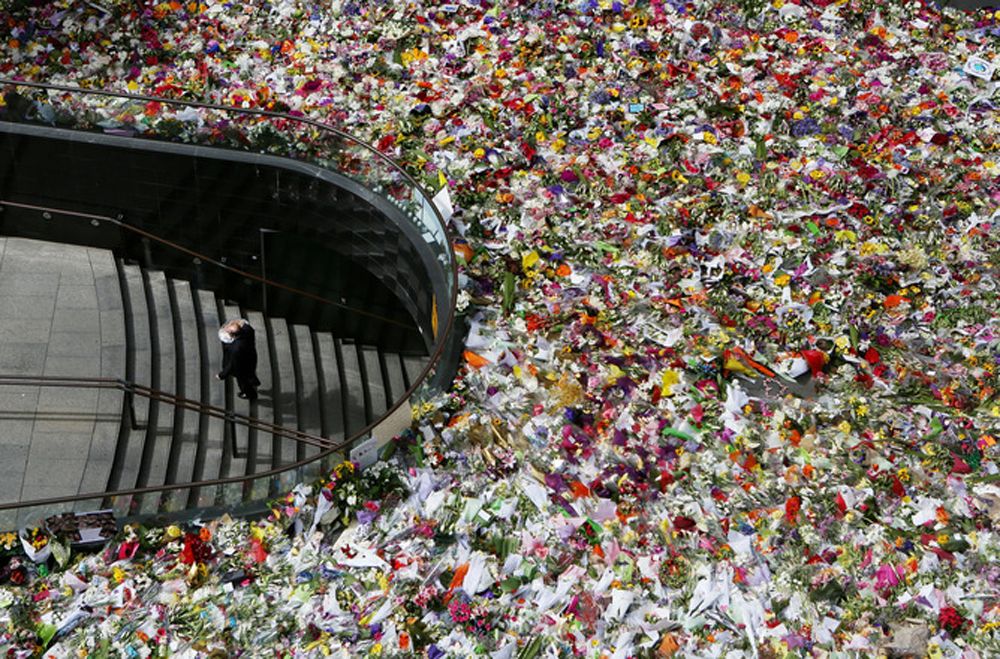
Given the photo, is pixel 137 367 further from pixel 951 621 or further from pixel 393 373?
pixel 951 621

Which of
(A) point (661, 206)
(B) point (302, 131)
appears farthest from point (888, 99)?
(B) point (302, 131)

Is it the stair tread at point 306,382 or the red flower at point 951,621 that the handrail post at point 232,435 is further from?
the red flower at point 951,621

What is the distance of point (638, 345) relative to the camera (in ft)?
27.3

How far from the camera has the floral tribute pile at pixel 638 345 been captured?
675cm

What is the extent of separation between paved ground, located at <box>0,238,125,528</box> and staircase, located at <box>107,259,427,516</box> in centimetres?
17

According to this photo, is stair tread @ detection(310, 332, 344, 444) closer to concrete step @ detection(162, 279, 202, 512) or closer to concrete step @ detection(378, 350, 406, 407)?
concrete step @ detection(378, 350, 406, 407)

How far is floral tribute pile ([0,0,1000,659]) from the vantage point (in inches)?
266

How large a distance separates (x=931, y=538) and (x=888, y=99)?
5073 mm

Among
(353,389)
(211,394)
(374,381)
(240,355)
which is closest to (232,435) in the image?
(211,394)

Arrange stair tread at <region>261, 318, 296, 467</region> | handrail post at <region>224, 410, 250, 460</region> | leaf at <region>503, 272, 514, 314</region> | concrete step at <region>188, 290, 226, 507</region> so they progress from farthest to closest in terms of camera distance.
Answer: stair tread at <region>261, 318, 296, 467</region>, handrail post at <region>224, 410, 250, 460</region>, concrete step at <region>188, 290, 226, 507</region>, leaf at <region>503, 272, 514, 314</region>

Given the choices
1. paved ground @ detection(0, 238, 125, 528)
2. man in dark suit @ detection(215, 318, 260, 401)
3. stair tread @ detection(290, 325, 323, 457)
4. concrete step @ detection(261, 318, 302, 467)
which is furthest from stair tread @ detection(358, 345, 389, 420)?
Result: paved ground @ detection(0, 238, 125, 528)

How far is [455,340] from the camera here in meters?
8.30

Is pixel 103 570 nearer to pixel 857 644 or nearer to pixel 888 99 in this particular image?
pixel 857 644

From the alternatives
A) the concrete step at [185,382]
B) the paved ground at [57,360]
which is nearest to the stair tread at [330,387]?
the concrete step at [185,382]
